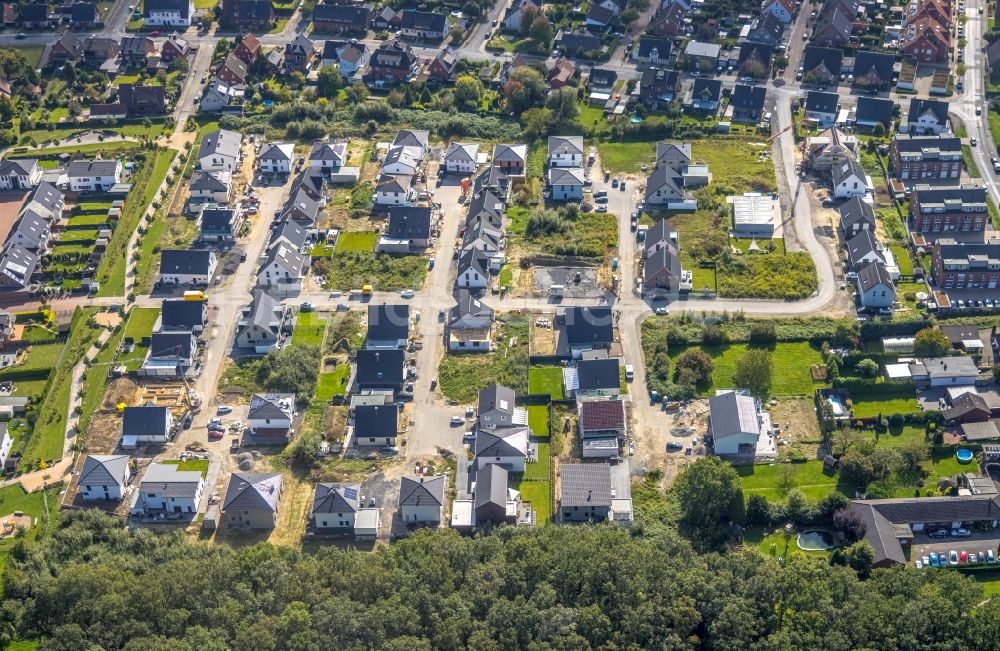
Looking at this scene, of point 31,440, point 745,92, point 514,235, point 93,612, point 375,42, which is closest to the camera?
point 93,612

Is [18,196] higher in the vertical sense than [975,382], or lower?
higher

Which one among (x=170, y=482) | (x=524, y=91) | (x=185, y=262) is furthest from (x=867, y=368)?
(x=185, y=262)

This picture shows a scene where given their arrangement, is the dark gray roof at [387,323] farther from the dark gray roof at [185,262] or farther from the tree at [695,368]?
the tree at [695,368]

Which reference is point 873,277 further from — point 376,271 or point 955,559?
point 376,271

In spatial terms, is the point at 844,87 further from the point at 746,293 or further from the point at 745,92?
the point at 746,293

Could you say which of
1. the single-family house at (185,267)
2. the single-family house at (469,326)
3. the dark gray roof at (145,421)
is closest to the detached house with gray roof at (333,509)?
the dark gray roof at (145,421)

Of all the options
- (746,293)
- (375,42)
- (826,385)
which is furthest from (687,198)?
(375,42)

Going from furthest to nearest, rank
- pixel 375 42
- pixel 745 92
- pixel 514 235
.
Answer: pixel 375 42, pixel 745 92, pixel 514 235

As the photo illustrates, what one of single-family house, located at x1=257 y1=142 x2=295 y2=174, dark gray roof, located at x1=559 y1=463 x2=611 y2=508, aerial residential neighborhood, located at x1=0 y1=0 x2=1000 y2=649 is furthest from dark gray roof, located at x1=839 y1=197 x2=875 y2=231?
single-family house, located at x1=257 y1=142 x2=295 y2=174
